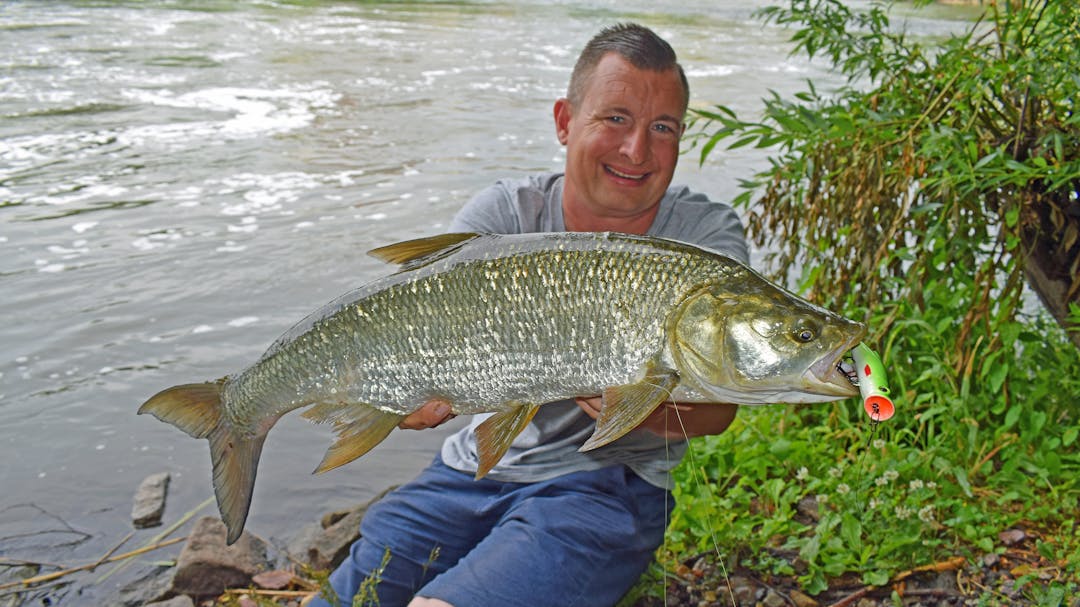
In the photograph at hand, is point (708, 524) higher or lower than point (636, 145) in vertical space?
lower

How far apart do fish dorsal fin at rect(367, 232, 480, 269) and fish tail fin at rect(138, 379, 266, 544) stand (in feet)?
2.11

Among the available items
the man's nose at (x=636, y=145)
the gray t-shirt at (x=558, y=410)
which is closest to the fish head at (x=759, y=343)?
the gray t-shirt at (x=558, y=410)

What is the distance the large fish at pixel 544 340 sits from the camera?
2.41 metres

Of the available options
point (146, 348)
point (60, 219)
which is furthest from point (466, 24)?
point (146, 348)

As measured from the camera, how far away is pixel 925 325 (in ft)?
13.0

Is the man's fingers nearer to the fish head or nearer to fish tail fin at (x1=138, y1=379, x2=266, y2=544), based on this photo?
fish tail fin at (x1=138, y1=379, x2=266, y2=544)

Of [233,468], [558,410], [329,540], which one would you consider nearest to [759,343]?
[558,410]

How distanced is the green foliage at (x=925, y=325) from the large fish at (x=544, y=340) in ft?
4.27

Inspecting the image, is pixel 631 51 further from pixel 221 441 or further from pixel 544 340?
pixel 221 441

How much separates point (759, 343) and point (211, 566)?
253 cm

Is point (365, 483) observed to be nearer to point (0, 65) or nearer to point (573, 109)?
point (573, 109)

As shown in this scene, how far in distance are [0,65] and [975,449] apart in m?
14.3

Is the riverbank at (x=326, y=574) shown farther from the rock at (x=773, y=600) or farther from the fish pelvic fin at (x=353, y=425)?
the fish pelvic fin at (x=353, y=425)

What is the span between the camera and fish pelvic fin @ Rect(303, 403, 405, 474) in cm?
269
